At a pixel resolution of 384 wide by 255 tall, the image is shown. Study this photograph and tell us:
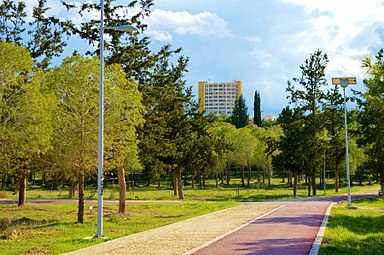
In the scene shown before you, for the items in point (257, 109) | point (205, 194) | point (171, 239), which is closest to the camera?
point (171, 239)

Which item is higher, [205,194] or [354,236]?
[354,236]

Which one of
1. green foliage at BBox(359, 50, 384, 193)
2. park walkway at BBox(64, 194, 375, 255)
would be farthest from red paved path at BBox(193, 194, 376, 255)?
green foliage at BBox(359, 50, 384, 193)

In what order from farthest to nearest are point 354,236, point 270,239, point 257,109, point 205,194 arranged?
point 257,109 < point 205,194 < point 354,236 < point 270,239

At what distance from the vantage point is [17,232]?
17.1 meters

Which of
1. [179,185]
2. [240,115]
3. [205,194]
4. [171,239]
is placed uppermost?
[240,115]

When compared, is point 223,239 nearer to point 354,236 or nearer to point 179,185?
point 354,236

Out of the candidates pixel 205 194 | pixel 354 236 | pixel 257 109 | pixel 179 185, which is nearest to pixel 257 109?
pixel 257 109

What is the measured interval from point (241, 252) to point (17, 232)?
394 inches

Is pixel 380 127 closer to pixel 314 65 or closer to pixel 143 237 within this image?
pixel 314 65

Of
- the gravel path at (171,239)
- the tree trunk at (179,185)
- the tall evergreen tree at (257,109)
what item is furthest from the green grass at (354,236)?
the tall evergreen tree at (257,109)

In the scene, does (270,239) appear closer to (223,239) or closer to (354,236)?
(223,239)

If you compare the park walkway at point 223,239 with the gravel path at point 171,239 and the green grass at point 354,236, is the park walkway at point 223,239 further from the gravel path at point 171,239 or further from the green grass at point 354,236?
the green grass at point 354,236

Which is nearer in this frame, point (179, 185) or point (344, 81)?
point (344, 81)

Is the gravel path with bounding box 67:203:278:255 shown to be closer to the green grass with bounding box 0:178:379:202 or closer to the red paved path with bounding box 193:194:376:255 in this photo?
the red paved path with bounding box 193:194:376:255
